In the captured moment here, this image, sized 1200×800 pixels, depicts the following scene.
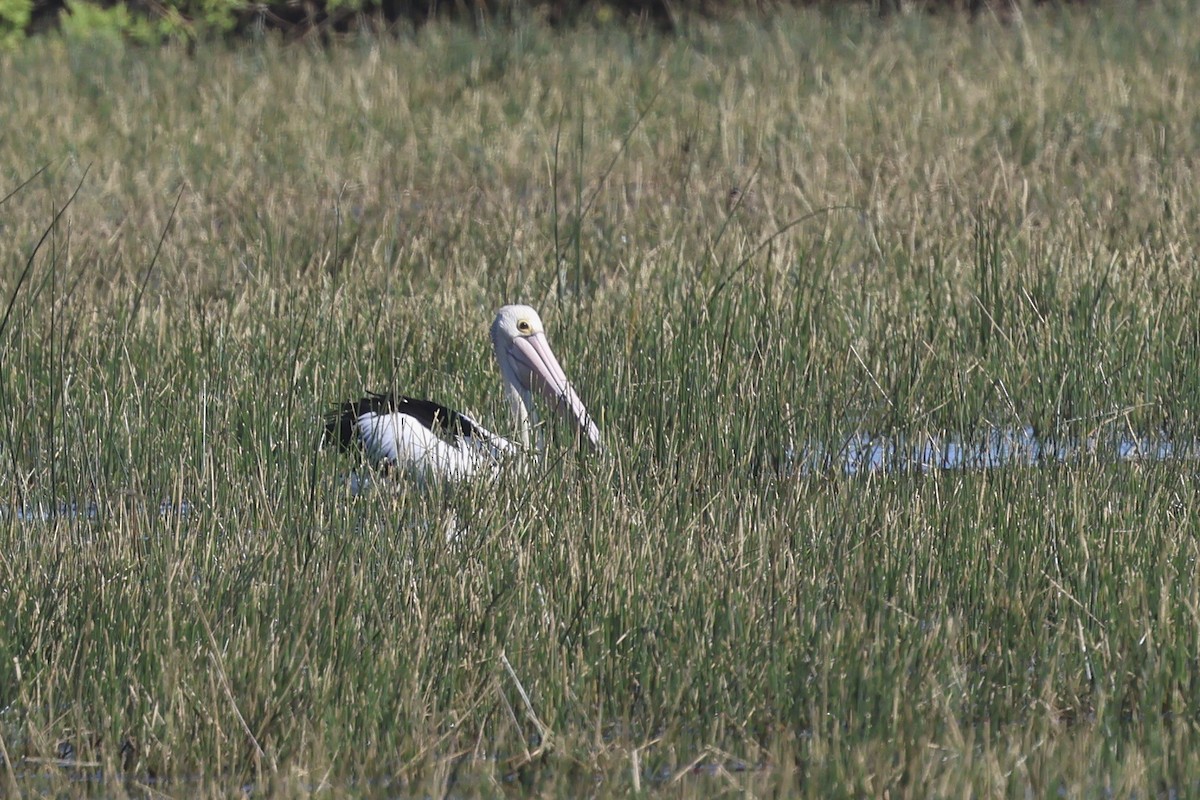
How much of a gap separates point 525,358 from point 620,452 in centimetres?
79

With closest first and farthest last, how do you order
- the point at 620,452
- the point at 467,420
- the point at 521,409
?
the point at 620,452
the point at 467,420
the point at 521,409

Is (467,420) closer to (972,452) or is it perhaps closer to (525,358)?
(525,358)

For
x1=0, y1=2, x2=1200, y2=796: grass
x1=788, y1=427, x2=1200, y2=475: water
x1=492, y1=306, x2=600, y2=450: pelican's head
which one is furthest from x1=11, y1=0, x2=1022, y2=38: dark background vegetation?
x1=788, y1=427, x2=1200, y2=475: water

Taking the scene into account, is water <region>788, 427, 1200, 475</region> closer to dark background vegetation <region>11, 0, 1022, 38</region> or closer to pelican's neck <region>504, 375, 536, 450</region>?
pelican's neck <region>504, 375, 536, 450</region>

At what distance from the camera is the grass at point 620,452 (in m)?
3.36

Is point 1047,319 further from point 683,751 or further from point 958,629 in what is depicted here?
point 683,751

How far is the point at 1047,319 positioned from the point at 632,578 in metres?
2.65

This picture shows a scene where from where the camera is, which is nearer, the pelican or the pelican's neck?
the pelican

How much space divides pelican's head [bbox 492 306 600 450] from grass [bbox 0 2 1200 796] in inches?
7.2

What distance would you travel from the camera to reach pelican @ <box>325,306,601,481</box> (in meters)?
4.92

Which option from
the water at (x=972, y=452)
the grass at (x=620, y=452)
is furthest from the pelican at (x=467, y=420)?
the water at (x=972, y=452)

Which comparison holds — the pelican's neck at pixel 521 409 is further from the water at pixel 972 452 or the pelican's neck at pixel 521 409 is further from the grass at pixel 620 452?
the water at pixel 972 452

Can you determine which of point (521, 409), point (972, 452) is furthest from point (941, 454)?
point (521, 409)

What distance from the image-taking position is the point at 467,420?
5.22 m
